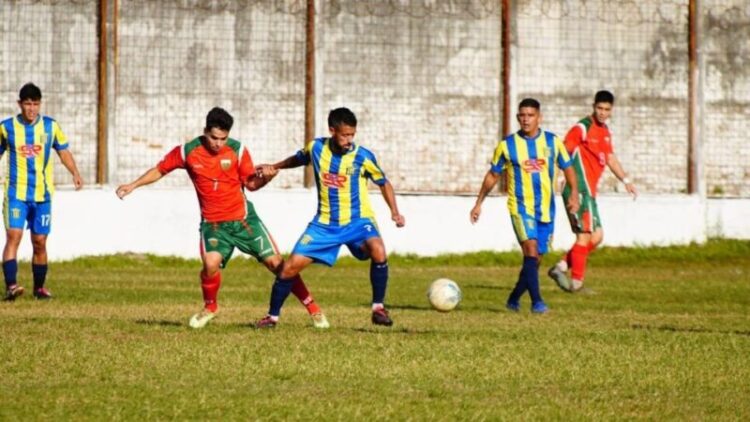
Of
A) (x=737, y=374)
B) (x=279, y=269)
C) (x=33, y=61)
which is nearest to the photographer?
(x=737, y=374)

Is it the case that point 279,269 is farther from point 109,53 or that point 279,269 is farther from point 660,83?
point 660,83

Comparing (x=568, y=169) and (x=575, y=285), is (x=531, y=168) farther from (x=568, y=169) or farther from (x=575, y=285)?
(x=575, y=285)

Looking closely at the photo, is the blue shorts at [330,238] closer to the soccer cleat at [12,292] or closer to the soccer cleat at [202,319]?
the soccer cleat at [202,319]

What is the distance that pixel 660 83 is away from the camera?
27328 mm

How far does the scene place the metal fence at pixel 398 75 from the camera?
2492 cm

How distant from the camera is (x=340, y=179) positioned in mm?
14055

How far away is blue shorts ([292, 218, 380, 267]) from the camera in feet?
45.7

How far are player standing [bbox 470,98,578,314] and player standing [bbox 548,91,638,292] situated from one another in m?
2.85

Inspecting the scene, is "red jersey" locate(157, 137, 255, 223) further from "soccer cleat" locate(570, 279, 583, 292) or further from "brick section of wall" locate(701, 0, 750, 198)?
"brick section of wall" locate(701, 0, 750, 198)

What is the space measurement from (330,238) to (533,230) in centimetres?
335

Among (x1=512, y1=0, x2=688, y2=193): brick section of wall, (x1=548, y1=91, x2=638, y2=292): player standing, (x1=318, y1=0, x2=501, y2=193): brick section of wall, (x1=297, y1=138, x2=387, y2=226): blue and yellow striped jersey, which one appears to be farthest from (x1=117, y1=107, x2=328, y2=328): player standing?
A: (x1=512, y1=0, x2=688, y2=193): brick section of wall

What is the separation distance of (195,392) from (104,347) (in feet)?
7.63

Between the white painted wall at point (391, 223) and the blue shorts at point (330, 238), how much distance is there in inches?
443

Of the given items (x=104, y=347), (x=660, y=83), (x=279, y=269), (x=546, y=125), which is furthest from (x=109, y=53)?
(x=104, y=347)
